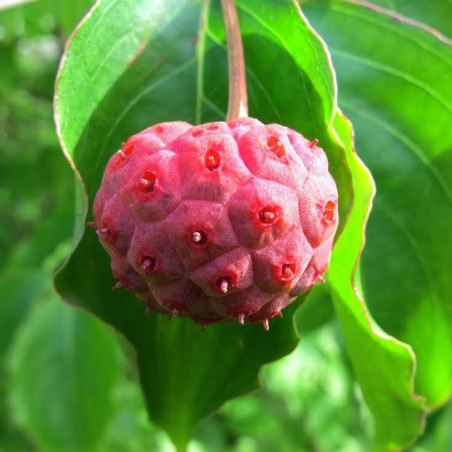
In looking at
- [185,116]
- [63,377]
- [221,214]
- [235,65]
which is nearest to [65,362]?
[63,377]

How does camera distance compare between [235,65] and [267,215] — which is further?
[235,65]

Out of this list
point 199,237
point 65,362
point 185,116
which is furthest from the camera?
point 65,362

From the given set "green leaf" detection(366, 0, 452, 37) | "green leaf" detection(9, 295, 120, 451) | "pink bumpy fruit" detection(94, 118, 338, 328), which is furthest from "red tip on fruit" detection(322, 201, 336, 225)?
"green leaf" detection(9, 295, 120, 451)

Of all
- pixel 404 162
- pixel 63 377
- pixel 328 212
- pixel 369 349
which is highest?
pixel 328 212

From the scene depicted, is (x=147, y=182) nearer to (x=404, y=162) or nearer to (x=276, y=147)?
(x=276, y=147)

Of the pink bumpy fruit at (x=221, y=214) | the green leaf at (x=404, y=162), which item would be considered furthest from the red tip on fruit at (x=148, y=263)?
the green leaf at (x=404, y=162)
